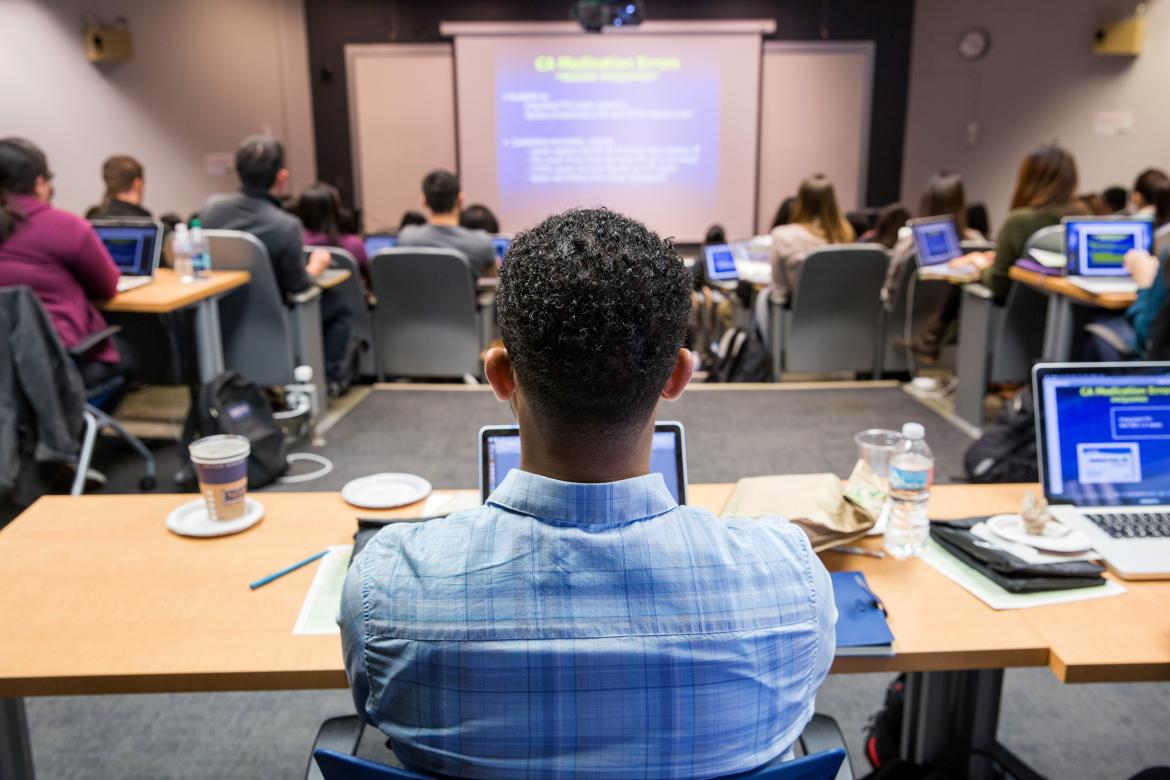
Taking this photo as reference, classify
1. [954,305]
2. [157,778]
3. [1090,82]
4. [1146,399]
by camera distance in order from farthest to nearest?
[1090,82] → [954,305] → [157,778] → [1146,399]

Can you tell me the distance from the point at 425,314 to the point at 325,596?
136 inches

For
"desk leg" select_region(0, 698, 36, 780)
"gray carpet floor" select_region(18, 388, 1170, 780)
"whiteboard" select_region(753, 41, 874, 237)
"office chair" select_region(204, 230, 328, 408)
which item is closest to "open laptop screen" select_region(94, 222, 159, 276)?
"office chair" select_region(204, 230, 328, 408)

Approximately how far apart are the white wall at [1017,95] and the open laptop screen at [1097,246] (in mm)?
4633

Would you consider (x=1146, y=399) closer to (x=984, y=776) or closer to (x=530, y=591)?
(x=984, y=776)

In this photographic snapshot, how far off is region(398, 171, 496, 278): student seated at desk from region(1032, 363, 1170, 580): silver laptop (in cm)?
347

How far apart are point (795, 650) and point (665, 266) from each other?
36cm

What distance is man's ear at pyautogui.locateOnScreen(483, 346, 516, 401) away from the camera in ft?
3.15

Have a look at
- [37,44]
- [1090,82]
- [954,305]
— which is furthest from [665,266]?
[1090,82]

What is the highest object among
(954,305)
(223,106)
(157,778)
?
(223,106)

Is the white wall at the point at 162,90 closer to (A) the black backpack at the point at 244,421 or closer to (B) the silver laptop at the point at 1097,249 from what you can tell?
(A) the black backpack at the point at 244,421

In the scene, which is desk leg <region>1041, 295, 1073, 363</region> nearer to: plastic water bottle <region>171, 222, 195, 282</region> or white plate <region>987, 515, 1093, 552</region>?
white plate <region>987, 515, 1093, 552</region>

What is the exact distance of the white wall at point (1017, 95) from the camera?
776 centimetres

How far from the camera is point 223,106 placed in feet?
23.8

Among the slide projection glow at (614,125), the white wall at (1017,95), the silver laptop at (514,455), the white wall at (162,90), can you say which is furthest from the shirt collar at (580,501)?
the white wall at (1017,95)
